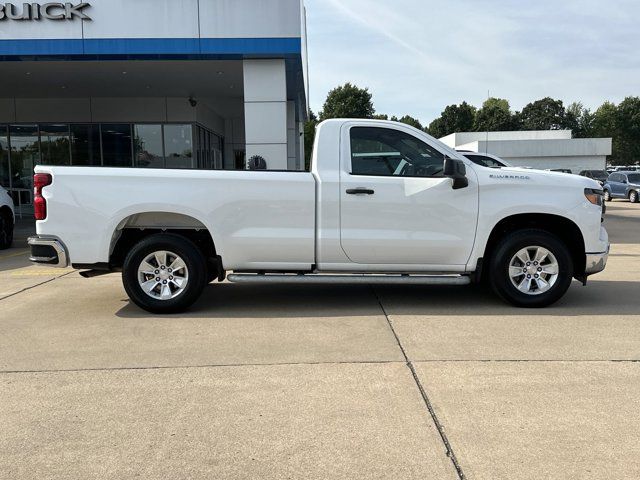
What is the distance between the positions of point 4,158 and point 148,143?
18.9 ft

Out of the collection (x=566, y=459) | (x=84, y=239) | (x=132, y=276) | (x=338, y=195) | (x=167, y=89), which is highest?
(x=167, y=89)

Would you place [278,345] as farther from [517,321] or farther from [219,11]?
[219,11]

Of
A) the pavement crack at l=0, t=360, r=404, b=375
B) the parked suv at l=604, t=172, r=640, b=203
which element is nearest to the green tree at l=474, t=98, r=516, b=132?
the parked suv at l=604, t=172, r=640, b=203

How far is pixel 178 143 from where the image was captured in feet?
69.9

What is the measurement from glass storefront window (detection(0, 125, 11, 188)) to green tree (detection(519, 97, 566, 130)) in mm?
120175

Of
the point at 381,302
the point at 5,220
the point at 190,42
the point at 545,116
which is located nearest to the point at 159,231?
the point at 381,302

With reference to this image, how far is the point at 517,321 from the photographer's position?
582 centimetres

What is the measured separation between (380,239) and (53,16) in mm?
10380

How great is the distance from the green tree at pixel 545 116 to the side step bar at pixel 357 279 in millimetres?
128699

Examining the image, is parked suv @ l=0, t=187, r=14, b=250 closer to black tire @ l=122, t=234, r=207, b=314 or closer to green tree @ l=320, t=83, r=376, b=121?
black tire @ l=122, t=234, r=207, b=314

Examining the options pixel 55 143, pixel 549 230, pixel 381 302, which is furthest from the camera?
pixel 55 143

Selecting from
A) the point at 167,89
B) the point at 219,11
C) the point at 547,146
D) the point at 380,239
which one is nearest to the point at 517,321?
the point at 380,239

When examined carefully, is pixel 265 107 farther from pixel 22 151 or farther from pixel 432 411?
pixel 22 151

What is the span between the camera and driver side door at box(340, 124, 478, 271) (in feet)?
20.0
